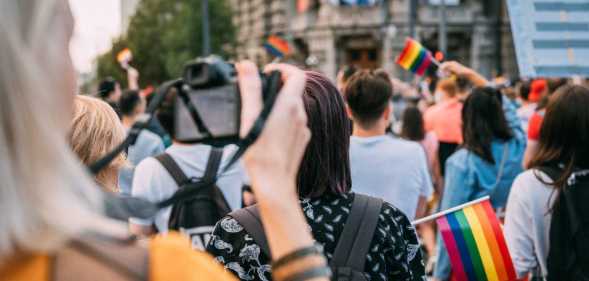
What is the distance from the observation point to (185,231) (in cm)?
394

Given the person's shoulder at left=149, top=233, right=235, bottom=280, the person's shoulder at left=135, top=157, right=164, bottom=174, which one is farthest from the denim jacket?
the person's shoulder at left=149, top=233, right=235, bottom=280

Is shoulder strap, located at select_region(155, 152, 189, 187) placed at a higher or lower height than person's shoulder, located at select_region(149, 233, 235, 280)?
lower

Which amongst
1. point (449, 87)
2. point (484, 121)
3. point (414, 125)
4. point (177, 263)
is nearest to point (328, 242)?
point (177, 263)

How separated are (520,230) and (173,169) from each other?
1.79 m

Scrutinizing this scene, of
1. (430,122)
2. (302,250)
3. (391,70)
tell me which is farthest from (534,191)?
(391,70)

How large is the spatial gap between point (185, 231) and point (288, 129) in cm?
272

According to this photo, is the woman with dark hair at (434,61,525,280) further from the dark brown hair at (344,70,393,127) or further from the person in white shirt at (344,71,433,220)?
the dark brown hair at (344,70,393,127)

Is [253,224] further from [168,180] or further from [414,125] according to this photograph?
[414,125]

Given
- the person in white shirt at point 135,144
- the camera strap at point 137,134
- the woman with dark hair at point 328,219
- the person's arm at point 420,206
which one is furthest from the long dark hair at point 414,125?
the camera strap at point 137,134

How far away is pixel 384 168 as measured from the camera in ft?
14.0

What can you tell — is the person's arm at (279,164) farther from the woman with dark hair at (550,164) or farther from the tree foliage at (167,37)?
the tree foliage at (167,37)

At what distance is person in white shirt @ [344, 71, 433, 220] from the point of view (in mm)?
4266

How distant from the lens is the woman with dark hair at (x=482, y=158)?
517 cm

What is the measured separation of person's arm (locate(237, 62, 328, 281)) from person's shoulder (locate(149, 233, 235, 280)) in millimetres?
177
